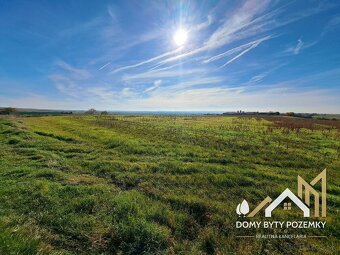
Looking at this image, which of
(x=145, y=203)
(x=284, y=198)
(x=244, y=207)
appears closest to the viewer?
(x=244, y=207)

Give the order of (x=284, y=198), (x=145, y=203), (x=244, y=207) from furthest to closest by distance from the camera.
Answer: (x=284, y=198) → (x=145, y=203) → (x=244, y=207)

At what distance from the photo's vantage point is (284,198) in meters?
8.05

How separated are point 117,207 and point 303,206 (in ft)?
20.8

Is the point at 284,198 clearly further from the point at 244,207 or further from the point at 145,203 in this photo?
the point at 145,203

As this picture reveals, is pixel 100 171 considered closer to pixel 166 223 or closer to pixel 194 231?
pixel 166 223

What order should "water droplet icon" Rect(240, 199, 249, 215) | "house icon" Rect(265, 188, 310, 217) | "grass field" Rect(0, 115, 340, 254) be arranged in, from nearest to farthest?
"grass field" Rect(0, 115, 340, 254) < "water droplet icon" Rect(240, 199, 249, 215) < "house icon" Rect(265, 188, 310, 217)

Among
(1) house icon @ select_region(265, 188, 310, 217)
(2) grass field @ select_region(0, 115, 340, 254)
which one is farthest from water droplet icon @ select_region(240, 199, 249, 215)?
(1) house icon @ select_region(265, 188, 310, 217)

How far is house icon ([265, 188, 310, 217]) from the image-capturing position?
7.04 metres

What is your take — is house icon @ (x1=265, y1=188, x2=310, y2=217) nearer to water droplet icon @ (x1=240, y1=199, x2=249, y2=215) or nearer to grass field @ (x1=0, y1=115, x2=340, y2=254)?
grass field @ (x1=0, y1=115, x2=340, y2=254)

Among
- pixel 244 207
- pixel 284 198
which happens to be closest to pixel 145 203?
pixel 244 207

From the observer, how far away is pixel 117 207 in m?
6.91

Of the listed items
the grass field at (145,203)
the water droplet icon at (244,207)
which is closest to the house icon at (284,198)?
the grass field at (145,203)

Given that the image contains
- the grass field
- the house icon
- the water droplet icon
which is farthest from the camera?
the house icon

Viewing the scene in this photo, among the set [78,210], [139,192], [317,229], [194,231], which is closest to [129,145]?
[139,192]
